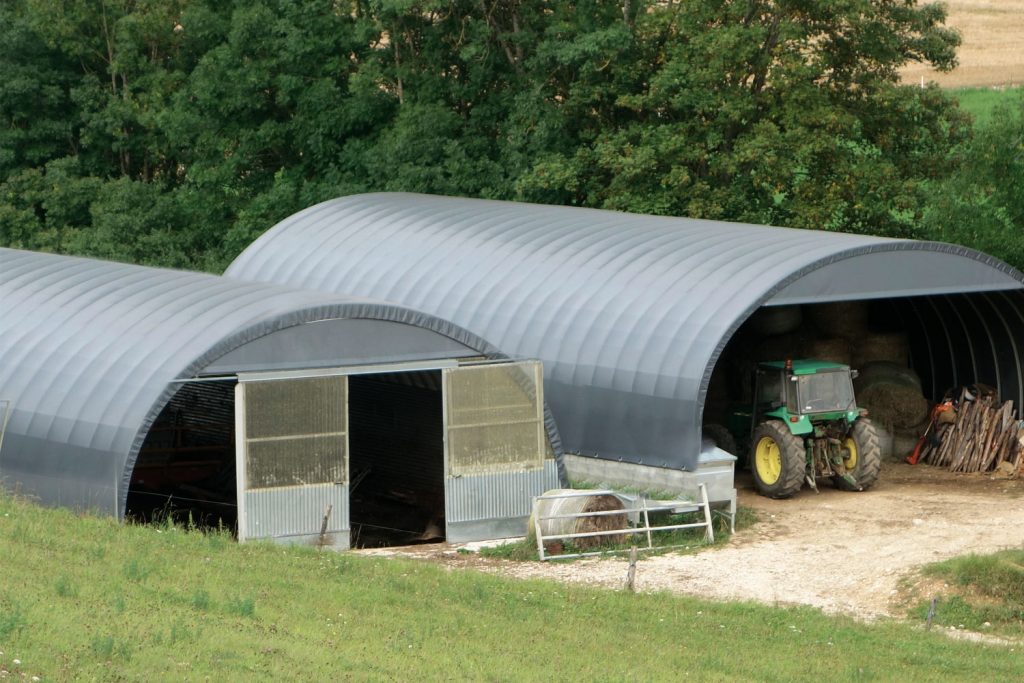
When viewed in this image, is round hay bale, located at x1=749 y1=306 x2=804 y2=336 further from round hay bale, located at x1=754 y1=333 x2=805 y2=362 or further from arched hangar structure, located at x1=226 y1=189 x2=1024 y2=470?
arched hangar structure, located at x1=226 y1=189 x2=1024 y2=470

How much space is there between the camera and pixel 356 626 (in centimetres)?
1435

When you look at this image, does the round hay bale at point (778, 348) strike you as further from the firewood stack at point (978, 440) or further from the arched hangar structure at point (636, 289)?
the firewood stack at point (978, 440)

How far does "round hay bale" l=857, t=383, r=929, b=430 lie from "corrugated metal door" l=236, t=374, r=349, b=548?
11001 millimetres

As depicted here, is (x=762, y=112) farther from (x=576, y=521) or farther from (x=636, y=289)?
(x=576, y=521)

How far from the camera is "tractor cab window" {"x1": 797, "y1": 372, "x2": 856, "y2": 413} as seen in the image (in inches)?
961

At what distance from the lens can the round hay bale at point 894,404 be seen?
27734 millimetres

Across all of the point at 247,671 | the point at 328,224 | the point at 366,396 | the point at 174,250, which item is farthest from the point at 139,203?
the point at 247,671

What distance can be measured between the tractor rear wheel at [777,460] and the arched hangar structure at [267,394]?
382cm

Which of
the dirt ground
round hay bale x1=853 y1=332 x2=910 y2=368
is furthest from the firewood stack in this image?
round hay bale x1=853 y1=332 x2=910 y2=368

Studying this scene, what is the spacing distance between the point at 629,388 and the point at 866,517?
12.9 ft

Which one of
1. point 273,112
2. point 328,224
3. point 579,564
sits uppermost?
point 273,112

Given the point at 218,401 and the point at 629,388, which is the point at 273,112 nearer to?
the point at 218,401

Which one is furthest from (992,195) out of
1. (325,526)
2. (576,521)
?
(325,526)

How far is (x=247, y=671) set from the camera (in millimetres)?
12203
